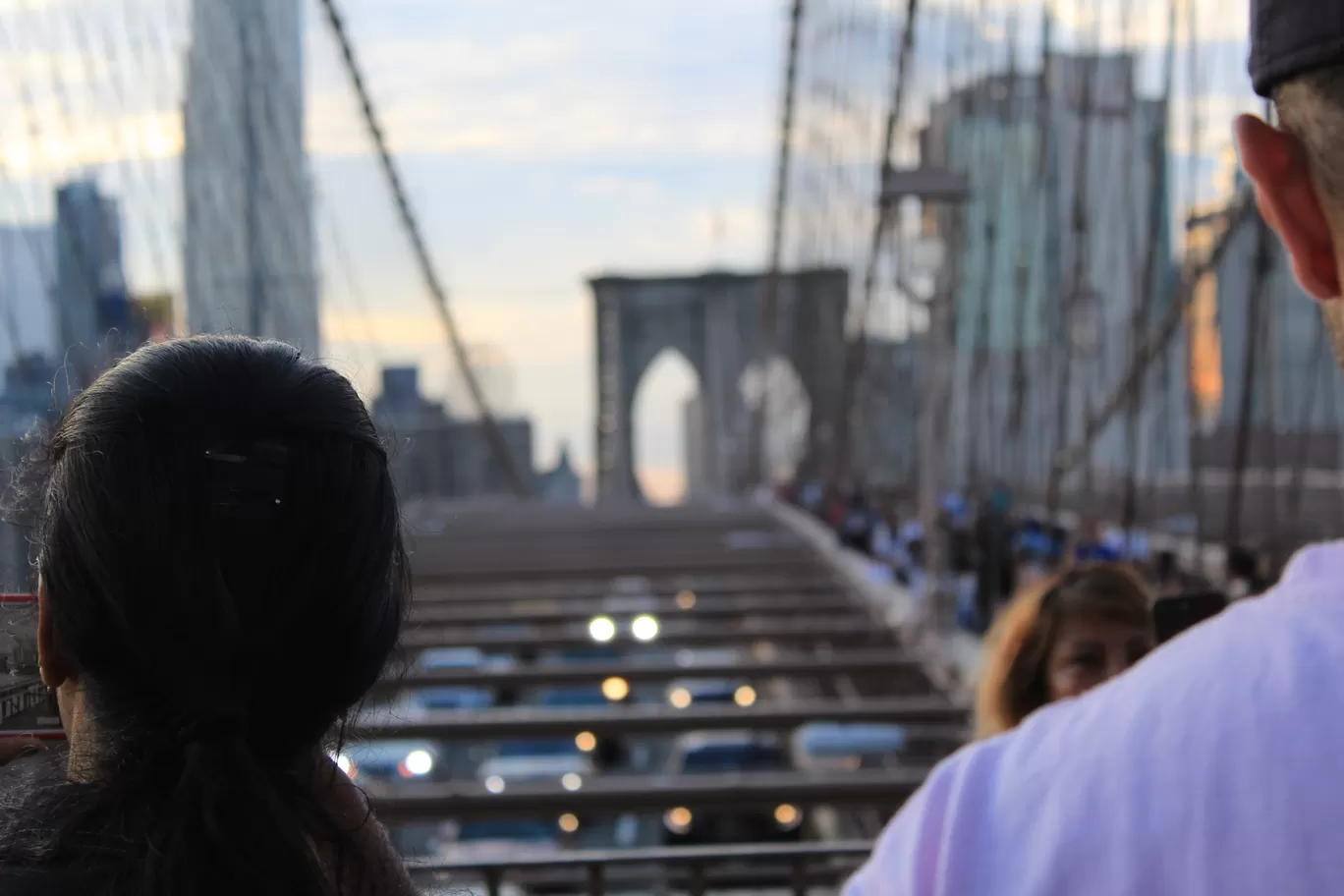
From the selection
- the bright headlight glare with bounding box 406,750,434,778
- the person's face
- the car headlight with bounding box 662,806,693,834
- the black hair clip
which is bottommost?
the car headlight with bounding box 662,806,693,834

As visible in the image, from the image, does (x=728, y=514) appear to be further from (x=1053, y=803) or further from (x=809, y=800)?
(x=1053, y=803)

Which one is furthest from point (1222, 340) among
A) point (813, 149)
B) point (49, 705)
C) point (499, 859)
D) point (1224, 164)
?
point (813, 149)

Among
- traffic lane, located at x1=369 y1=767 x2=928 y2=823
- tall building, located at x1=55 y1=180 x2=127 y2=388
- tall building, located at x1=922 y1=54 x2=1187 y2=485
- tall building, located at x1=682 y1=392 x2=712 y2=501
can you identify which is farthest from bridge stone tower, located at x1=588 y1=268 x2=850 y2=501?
traffic lane, located at x1=369 y1=767 x2=928 y2=823

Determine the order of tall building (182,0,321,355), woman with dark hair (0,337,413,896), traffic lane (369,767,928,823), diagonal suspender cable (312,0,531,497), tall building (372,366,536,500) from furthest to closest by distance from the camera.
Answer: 1. tall building (372,366,536,500)
2. diagonal suspender cable (312,0,531,497)
3. tall building (182,0,321,355)
4. traffic lane (369,767,928,823)
5. woman with dark hair (0,337,413,896)

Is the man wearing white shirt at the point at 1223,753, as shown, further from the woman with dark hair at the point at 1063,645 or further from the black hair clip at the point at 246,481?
the woman with dark hair at the point at 1063,645

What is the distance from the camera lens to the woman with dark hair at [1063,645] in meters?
2.26

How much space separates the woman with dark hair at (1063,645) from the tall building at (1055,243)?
302 inches

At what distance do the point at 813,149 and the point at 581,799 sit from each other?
994 inches

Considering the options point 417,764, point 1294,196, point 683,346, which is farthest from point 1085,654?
point 683,346

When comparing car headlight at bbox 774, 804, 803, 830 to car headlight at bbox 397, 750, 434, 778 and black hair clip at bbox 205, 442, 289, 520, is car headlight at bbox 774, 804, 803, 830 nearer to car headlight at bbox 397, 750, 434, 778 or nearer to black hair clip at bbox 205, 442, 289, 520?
car headlight at bbox 397, 750, 434, 778

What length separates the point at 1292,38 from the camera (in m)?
0.72

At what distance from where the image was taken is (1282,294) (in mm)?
13922

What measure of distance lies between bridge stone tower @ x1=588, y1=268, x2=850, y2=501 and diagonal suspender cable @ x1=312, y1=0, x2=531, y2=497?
9.73 m

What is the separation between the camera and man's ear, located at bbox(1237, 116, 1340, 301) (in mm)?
739
